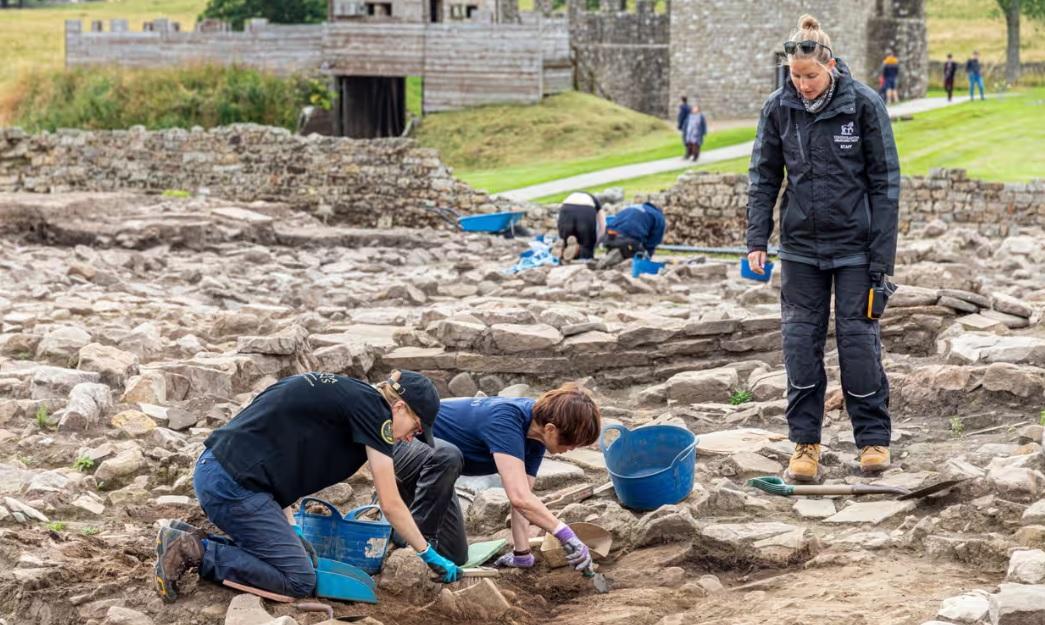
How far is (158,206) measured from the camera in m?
19.4

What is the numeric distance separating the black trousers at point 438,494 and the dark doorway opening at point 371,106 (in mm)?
28752

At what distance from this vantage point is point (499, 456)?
5934 mm

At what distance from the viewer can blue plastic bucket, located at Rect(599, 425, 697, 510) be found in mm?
6500

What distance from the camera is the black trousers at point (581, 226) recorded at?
15920 millimetres

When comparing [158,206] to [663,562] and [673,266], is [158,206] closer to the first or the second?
[673,266]

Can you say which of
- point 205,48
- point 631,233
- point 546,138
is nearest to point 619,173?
point 546,138

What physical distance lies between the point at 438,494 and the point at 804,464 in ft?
6.68

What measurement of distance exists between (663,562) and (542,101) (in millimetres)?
27284

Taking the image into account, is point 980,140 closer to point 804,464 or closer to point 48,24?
point 804,464

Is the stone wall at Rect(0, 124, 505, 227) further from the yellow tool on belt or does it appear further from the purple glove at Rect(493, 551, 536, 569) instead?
the purple glove at Rect(493, 551, 536, 569)

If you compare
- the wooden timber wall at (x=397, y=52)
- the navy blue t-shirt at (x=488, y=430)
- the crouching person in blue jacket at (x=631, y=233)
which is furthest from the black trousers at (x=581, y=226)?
the wooden timber wall at (x=397, y=52)

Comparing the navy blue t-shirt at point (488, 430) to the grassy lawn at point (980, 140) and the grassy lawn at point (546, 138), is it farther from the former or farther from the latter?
the grassy lawn at point (546, 138)

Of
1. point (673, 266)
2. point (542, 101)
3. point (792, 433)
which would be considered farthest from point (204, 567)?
point (542, 101)

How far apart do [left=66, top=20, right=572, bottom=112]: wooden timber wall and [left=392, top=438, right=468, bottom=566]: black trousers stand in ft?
87.8
